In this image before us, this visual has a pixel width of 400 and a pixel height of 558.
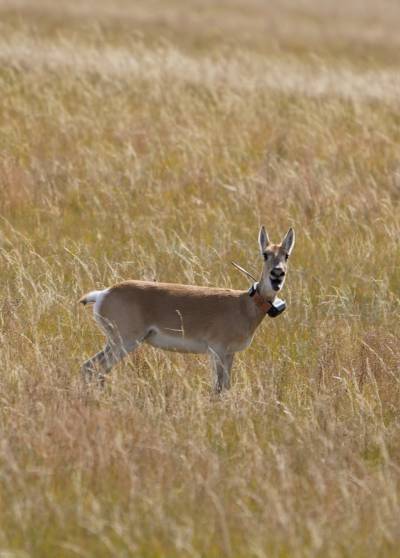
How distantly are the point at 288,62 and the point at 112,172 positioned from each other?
411 inches

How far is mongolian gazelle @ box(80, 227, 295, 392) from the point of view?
23.3 feet

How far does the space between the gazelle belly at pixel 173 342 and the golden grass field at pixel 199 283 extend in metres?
0.15

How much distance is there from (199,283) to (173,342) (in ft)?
6.52

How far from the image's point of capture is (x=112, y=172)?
12.0m

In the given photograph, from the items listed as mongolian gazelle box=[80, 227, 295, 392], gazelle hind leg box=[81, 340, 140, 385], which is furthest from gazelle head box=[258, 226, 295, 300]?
gazelle hind leg box=[81, 340, 140, 385]

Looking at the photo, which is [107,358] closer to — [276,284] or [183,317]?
[183,317]

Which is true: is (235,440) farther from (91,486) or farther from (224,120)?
(224,120)

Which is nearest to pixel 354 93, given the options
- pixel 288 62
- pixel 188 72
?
pixel 188 72

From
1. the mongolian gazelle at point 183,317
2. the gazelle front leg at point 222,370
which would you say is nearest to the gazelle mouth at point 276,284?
the mongolian gazelle at point 183,317

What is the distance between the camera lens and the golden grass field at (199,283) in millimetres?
5273

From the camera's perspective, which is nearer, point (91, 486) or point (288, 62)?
point (91, 486)

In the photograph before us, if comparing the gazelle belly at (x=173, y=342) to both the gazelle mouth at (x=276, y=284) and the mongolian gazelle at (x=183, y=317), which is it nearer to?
the mongolian gazelle at (x=183, y=317)

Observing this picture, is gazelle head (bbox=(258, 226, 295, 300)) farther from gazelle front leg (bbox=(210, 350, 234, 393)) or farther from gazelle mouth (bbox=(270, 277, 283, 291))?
gazelle front leg (bbox=(210, 350, 234, 393))

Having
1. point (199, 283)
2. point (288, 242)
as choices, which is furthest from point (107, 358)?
point (199, 283)
